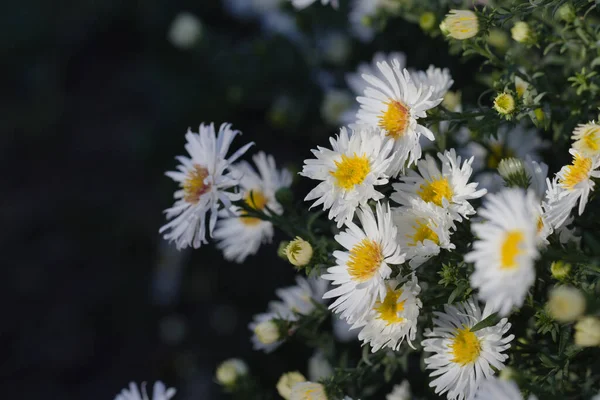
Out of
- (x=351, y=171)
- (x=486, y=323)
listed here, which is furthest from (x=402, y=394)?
(x=351, y=171)

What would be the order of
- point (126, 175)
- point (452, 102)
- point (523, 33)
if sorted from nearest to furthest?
point (523, 33)
point (452, 102)
point (126, 175)

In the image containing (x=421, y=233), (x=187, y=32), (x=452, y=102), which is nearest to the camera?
(x=421, y=233)

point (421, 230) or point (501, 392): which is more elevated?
point (421, 230)

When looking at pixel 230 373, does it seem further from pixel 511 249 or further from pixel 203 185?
pixel 511 249

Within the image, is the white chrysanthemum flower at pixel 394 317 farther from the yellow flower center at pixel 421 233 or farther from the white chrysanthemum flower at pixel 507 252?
the white chrysanthemum flower at pixel 507 252

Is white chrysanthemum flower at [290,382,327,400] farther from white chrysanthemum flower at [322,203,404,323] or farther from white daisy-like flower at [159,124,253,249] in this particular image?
white daisy-like flower at [159,124,253,249]

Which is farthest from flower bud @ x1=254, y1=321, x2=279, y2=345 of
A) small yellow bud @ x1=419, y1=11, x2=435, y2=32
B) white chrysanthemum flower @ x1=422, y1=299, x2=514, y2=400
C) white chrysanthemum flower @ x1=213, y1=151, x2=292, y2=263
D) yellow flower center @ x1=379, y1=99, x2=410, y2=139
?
small yellow bud @ x1=419, y1=11, x2=435, y2=32

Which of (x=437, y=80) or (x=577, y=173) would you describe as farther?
(x=437, y=80)

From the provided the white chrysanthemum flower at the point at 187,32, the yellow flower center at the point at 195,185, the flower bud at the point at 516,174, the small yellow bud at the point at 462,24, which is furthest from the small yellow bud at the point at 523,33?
the white chrysanthemum flower at the point at 187,32
